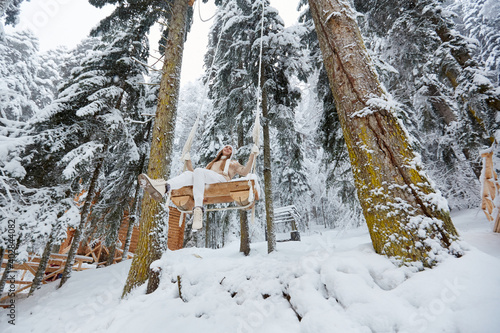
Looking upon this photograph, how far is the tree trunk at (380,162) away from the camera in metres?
2.09

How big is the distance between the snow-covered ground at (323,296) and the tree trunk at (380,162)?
7.9 inches

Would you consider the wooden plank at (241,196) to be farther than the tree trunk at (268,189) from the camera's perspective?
No

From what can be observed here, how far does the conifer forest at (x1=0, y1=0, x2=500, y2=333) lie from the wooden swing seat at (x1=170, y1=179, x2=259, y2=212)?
25mm

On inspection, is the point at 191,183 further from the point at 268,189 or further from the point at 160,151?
the point at 268,189

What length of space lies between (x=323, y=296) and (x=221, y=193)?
6.40ft

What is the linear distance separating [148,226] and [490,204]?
542 centimetres

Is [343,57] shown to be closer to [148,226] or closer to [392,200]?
[392,200]

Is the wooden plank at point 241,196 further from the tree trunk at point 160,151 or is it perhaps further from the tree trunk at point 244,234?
the tree trunk at point 244,234

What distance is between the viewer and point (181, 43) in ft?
19.4

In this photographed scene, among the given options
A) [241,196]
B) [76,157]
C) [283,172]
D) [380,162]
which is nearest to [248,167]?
[241,196]

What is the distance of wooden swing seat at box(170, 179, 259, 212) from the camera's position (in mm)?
3436

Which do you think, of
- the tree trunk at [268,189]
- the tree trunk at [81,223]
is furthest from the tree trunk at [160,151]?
the tree trunk at [268,189]

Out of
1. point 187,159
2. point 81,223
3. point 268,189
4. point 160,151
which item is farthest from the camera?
point 268,189

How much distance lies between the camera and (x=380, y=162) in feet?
7.93
